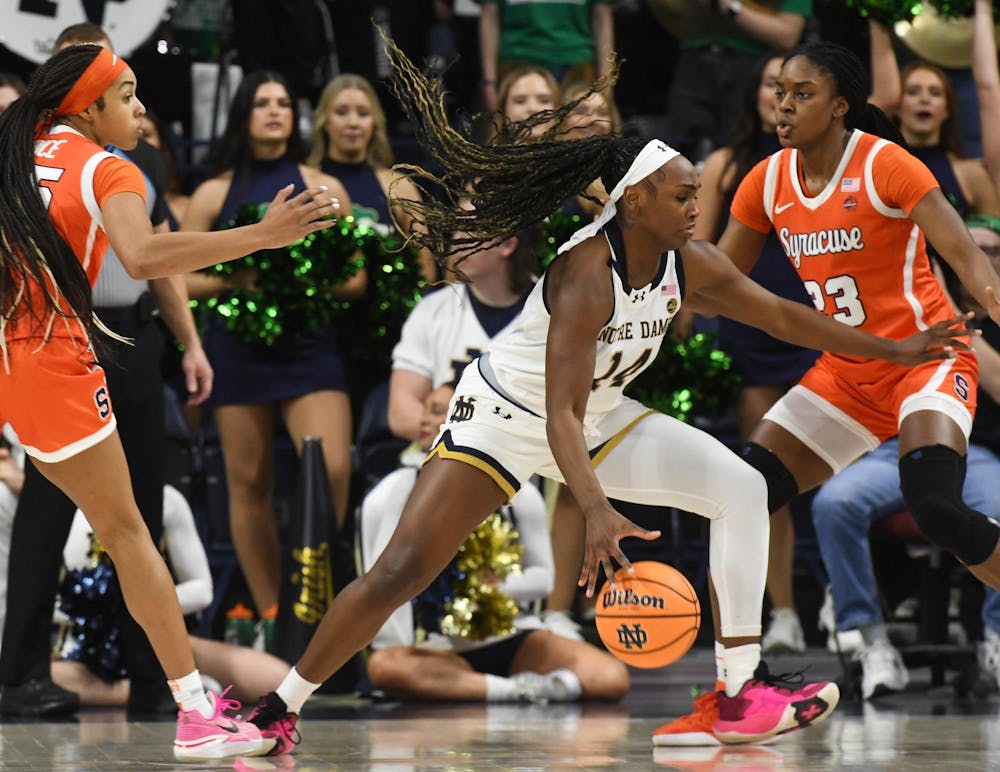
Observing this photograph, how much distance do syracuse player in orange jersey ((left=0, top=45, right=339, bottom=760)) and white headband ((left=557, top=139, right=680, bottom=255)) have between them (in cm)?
79

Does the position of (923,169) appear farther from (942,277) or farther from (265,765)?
(265,765)

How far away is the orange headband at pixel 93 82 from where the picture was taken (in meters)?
4.49

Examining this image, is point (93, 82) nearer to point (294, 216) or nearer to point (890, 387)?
point (294, 216)

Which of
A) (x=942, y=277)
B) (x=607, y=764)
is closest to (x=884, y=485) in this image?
(x=942, y=277)

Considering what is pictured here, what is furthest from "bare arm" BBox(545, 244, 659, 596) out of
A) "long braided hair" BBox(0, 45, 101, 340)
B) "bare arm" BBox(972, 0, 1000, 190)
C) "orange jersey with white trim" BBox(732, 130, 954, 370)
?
"bare arm" BBox(972, 0, 1000, 190)

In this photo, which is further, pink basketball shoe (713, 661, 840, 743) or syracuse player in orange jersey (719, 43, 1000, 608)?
syracuse player in orange jersey (719, 43, 1000, 608)

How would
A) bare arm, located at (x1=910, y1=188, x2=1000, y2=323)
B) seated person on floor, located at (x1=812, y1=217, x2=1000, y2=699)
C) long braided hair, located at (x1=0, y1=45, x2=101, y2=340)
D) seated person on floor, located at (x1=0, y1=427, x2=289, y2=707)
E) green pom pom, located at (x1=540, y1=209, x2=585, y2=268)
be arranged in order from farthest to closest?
green pom pom, located at (x1=540, y1=209, x2=585, y2=268) → seated person on floor, located at (x1=812, y1=217, x2=1000, y2=699) → seated person on floor, located at (x1=0, y1=427, x2=289, y2=707) → bare arm, located at (x1=910, y1=188, x2=1000, y2=323) → long braided hair, located at (x1=0, y1=45, x2=101, y2=340)

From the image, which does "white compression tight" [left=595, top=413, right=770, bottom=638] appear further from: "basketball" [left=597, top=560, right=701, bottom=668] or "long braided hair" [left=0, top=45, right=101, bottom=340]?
"long braided hair" [left=0, top=45, right=101, bottom=340]

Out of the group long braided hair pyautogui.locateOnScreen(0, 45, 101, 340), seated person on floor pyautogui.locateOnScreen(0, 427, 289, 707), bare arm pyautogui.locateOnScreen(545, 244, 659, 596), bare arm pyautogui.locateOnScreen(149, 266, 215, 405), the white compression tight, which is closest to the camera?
bare arm pyautogui.locateOnScreen(545, 244, 659, 596)

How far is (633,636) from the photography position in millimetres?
4391

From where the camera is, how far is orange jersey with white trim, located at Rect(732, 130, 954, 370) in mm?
4961

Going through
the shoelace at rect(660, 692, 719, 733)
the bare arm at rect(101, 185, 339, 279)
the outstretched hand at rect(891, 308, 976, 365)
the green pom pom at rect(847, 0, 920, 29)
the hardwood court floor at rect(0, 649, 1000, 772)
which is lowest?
the hardwood court floor at rect(0, 649, 1000, 772)

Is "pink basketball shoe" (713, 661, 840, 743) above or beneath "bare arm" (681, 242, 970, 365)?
beneath

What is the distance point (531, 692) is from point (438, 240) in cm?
205
